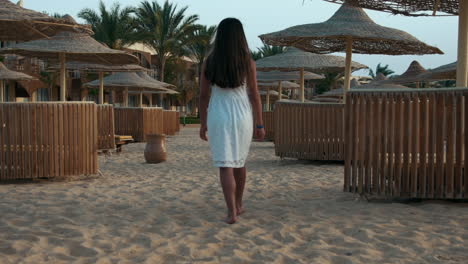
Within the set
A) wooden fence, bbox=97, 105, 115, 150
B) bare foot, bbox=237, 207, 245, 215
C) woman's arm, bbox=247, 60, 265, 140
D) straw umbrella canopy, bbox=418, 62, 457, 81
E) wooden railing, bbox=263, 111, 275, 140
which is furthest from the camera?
wooden railing, bbox=263, 111, 275, 140

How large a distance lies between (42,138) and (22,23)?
203cm

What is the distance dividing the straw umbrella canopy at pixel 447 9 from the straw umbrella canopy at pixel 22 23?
10.0 feet

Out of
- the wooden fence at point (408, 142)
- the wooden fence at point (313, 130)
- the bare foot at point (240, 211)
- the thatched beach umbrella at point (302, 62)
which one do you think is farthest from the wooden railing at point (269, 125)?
the bare foot at point (240, 211)

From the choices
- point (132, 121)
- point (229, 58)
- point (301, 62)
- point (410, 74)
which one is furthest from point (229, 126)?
point (410, 74)

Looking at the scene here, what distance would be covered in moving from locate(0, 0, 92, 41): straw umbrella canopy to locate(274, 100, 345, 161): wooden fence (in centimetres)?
433

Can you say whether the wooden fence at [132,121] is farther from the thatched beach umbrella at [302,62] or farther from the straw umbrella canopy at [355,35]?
the straw umbrella canopy at [355,35]

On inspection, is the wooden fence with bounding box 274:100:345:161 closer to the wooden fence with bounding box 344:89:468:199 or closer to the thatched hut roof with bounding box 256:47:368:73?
the thatched hut roof with bounding box 256:47:368:73

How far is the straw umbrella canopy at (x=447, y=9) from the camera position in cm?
Result: 498

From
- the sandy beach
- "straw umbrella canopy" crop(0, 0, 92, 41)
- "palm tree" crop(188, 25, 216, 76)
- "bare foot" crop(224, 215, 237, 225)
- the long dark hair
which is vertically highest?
"palm tree" crop(188, 25, 216, 76)

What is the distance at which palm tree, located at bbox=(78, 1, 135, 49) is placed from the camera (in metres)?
29.8

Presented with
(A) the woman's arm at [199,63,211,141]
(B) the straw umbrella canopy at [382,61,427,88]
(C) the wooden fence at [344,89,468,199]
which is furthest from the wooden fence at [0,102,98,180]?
(B) the straw umbrella canopy at [382,61,427,88]

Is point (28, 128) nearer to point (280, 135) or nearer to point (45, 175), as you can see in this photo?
point (45, 175)

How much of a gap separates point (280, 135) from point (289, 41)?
162cm

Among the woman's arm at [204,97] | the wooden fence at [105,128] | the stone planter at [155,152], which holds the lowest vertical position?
the stone planter at [155,152]
